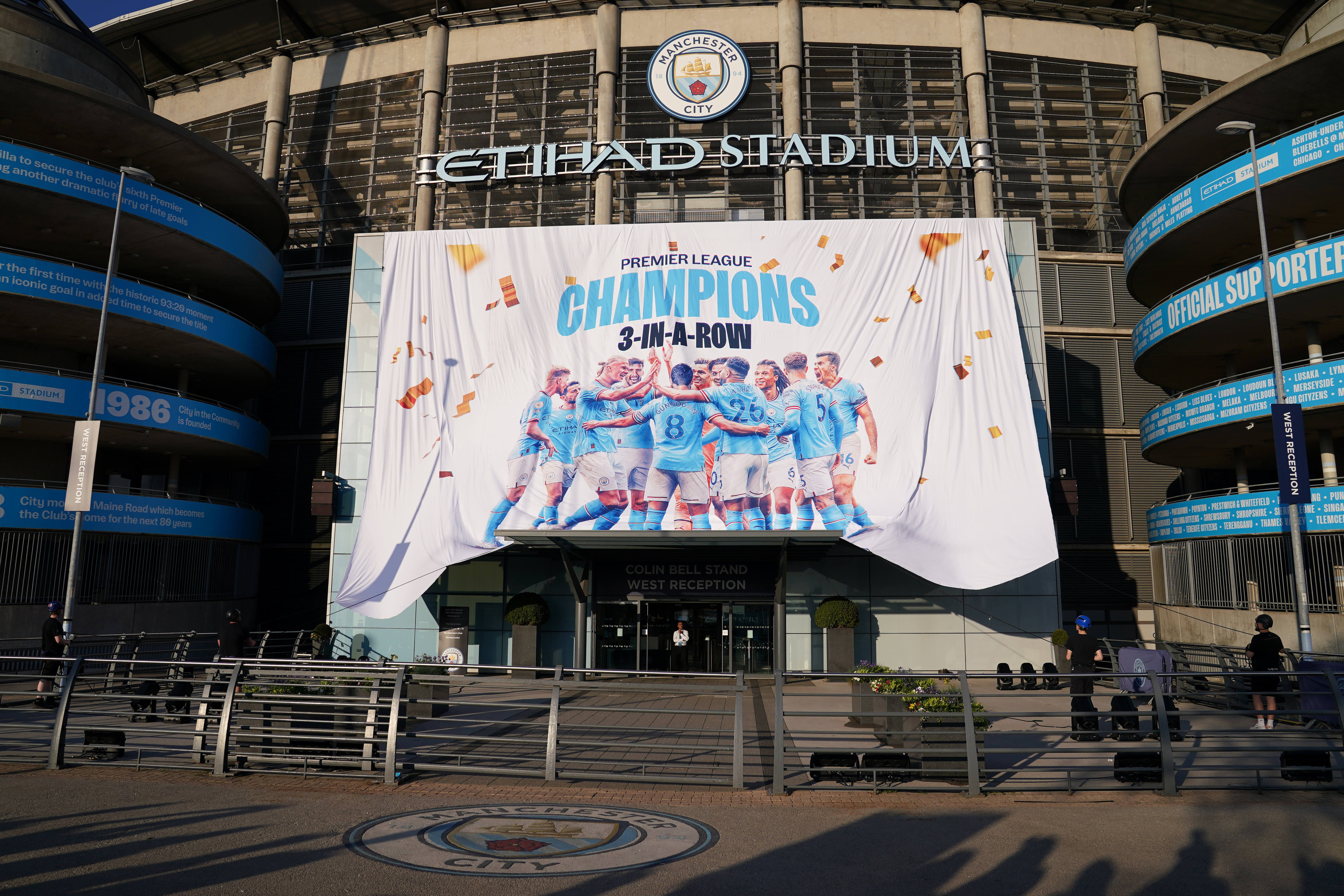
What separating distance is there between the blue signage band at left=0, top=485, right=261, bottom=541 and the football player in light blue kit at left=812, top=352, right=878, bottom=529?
18.7 metres

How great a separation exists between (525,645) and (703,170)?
19.2 m

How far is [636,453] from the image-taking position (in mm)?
23688

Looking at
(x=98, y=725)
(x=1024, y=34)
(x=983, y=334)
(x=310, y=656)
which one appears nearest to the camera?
(x=98, y=725)

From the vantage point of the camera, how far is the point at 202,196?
32.5 m

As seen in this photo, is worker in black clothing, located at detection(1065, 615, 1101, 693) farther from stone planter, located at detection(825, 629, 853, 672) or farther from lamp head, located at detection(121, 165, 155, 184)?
lamp head, located at detection(121, 165, 155, 184)

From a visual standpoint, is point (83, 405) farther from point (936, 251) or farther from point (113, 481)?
point (936, 251)

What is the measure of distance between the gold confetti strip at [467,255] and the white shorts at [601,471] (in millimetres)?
7013

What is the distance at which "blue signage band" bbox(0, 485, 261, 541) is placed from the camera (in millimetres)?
24562

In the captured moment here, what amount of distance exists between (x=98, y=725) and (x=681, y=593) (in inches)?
624

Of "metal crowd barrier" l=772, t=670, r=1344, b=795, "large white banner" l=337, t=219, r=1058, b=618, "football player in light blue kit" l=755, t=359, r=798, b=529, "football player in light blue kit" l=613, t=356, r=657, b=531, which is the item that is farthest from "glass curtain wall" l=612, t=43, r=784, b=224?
"metal crowd barrier" l=772, t=670, r=1344, b=795

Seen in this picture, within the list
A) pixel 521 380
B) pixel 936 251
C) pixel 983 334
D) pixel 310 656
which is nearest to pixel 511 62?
pixel 521 380

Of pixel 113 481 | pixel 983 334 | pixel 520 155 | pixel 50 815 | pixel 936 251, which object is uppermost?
pixel 520 155

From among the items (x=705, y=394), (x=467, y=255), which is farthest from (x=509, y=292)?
(x=705, y=394)

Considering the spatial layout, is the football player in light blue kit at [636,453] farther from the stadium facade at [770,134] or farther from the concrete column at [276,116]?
the concrete column at [276,116]
